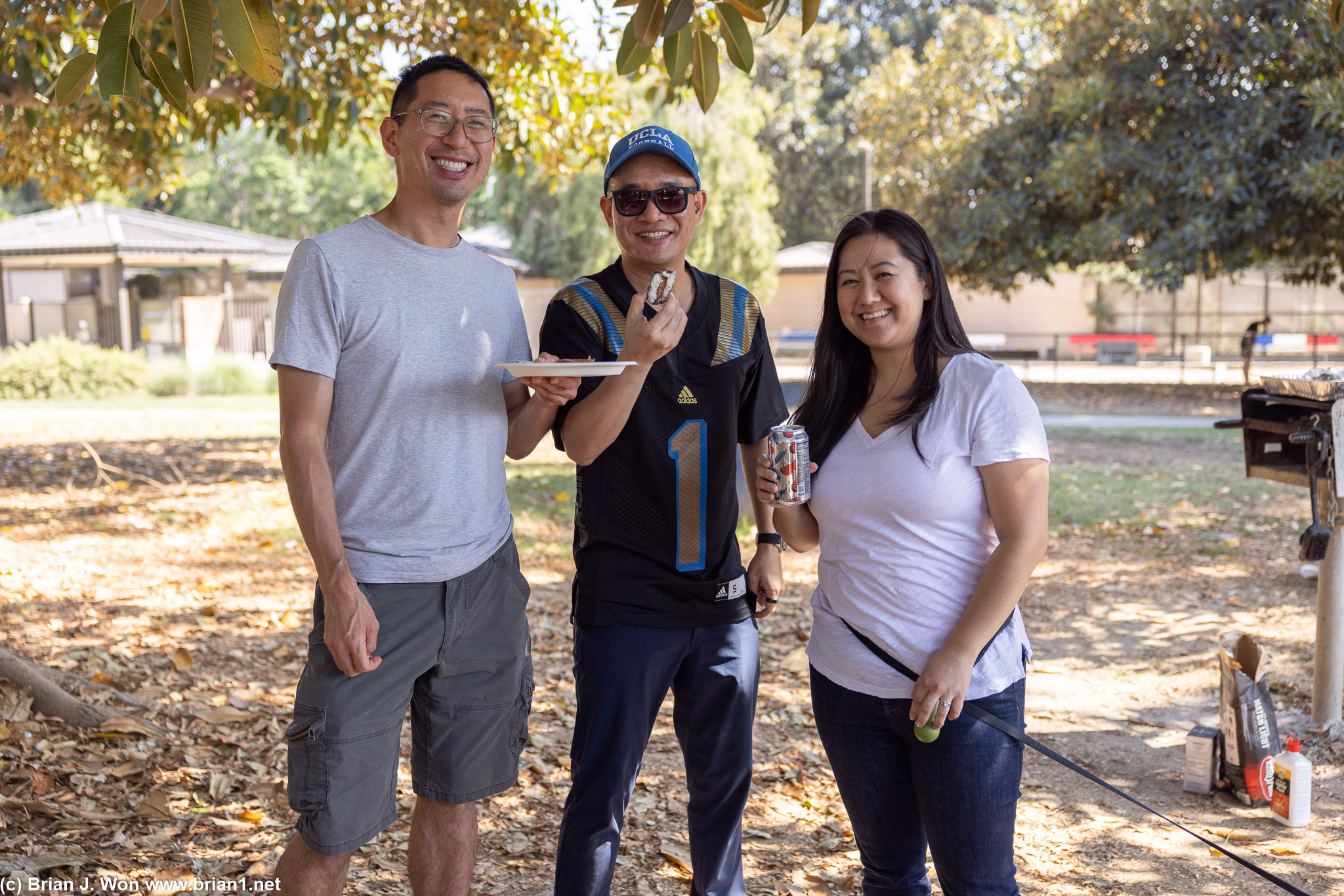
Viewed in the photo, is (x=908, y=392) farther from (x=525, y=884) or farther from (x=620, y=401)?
(x=525, y=884)

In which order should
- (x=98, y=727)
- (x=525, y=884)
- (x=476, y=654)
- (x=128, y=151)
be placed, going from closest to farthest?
(x=476, y=654), (x=525, y=884), (x=98, y=727), (x=128, y=151)

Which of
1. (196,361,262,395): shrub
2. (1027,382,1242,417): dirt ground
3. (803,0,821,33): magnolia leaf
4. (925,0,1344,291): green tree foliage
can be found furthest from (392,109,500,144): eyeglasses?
(196,361,262,395): shrub

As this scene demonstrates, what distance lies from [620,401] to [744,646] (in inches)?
31.8

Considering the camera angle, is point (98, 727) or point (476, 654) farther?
point (98, 727)

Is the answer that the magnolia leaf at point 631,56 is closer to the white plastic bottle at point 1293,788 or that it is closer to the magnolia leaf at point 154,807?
the magnolia leaf at point 154,807

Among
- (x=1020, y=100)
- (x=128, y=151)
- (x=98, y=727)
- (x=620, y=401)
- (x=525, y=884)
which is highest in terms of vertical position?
(x=1020, y=100)

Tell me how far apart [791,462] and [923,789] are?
788 millimetres

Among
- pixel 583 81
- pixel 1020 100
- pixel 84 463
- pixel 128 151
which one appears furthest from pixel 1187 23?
→ pixel 84 463

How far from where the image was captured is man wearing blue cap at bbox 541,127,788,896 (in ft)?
9.14

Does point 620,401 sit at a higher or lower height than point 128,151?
lower

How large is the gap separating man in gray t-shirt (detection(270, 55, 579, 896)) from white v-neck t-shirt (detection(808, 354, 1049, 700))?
0.79 metres

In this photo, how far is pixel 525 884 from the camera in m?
3.61

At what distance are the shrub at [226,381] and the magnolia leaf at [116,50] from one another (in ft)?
63.9

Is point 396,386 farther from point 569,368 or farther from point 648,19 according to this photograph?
point 648,19
